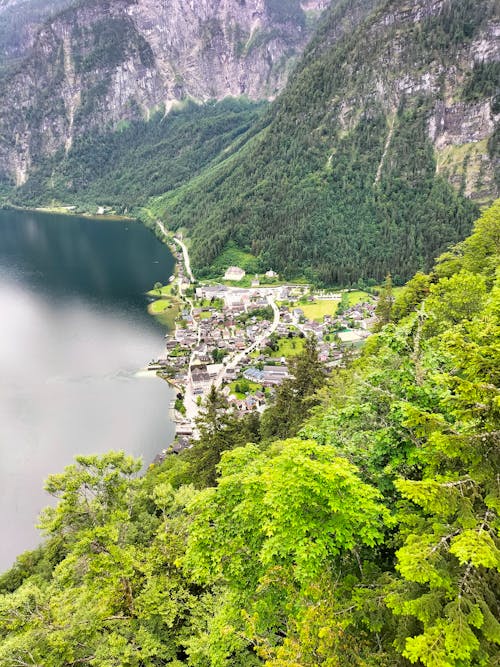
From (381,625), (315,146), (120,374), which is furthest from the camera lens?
(315,146)

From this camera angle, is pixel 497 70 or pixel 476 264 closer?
pixel 476 264

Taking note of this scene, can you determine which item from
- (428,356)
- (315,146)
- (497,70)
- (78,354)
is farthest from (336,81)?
(428,356)

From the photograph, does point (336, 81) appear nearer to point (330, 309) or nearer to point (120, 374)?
point (330, 309)

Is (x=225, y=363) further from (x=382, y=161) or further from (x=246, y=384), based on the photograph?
(x=382, y=161)

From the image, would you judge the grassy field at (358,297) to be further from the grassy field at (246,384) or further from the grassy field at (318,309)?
the grassy field at (246,384)

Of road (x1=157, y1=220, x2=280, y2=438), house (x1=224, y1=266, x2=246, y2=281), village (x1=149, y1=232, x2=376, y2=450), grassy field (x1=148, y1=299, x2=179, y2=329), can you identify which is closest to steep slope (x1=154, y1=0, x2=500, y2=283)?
house (x1=224, y1=266, x2=246, y2=281)

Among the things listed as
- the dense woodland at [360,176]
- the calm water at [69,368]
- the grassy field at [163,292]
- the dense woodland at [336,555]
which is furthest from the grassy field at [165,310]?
the dense woodland at [336,555]

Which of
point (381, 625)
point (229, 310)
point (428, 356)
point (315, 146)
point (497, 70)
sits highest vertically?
point (497, 70)

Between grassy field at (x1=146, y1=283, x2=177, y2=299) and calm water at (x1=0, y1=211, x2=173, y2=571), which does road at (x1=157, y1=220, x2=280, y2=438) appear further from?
calm water at (x1=0, y1=211, x2=173, y2=571)
